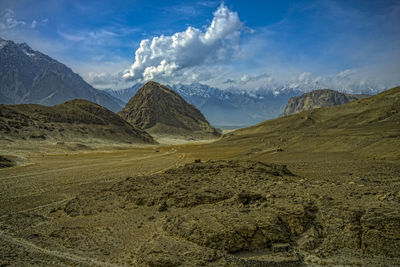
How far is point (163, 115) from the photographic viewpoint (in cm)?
15250

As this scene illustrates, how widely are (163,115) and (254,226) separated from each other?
146292 millimetres

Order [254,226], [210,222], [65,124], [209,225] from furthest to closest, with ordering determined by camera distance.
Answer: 1. [65,124]
2. [210,222]
3. [209,225]
4. [254,226]

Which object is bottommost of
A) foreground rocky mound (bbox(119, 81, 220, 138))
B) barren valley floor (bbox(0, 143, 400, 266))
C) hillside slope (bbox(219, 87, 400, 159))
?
barren valley floor (bbox(0, 143, 400, 266))

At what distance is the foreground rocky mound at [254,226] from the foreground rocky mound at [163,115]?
12499 centimetres

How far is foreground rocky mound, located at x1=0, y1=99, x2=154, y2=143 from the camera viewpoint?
59.5 meters

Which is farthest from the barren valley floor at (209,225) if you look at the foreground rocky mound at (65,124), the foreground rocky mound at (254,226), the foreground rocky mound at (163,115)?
the foreground rocky mound at (163,115)

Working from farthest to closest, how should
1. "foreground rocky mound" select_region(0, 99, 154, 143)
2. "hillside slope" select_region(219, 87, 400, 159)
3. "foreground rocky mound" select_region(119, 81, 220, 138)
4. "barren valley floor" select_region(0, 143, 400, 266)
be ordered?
"foreground rocky mound" select_region(119, 81, 220, 138) < "foreground rocky mound" select_region(0, 99, 154, 143) < "hillside slope" select_region(219, 87, 400, 159) < "barren valley floor" select_region(0, 143, 400, 266)

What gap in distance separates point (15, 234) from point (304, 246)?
9841 mm

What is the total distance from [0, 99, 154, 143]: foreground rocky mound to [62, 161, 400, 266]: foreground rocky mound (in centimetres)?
5363

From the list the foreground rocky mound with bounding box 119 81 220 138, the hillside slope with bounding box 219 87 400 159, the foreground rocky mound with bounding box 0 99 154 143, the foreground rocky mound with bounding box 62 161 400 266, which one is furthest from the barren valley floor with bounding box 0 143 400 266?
the foreground rocky mound with bounding box 119 81 220 138

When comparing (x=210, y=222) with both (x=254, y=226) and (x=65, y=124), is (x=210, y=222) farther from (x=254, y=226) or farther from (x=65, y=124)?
(x=65, y=124)

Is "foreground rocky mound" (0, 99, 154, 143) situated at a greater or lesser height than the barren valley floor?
greater

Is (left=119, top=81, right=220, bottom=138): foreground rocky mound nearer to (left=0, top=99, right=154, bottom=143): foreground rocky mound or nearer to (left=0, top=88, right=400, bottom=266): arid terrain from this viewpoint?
(left=0, top=99, right=154, bottom=143): foreground rocky mound

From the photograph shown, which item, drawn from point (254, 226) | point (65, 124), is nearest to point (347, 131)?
point (254, 226)
